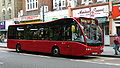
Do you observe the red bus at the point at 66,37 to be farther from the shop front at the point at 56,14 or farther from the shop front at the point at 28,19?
the shop front at the point at 28,19

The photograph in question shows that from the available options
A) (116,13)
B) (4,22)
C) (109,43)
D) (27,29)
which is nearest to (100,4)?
(116,13)

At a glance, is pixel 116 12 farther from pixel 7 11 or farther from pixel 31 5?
pixel 7 11

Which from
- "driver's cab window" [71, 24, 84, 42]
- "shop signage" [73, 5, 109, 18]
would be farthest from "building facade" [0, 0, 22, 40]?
"driver's cab window" [71, 24, 84, 42]

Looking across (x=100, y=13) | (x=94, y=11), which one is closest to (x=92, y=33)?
(x=100, y=13)

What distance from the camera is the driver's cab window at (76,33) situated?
603 inches

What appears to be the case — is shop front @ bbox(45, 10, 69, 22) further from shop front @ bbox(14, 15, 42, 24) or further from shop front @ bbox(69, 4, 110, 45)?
shop front @ bbox(69, 4, 110, 45)

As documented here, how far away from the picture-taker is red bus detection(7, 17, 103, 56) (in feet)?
50.4

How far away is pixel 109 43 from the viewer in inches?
1061

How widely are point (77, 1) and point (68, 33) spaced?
1600 cm

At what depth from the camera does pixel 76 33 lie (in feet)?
51.0

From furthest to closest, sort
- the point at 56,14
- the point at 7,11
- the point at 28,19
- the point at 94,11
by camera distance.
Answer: the point at 7,11, the point at 28,19, the point at 56,14, the point at 94,11

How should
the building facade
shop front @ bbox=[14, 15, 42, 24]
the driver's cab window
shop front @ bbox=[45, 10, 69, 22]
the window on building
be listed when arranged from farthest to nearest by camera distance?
1. the building facade
2. the window on building
3. shop front @ bbox=[14, 15, 42, 24]
4. shop front @ bbox=[45, 10, 69, 22]
5. the driver's cab window

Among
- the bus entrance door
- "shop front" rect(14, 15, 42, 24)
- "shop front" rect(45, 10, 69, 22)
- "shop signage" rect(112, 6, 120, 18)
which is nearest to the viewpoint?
the bus entrance door

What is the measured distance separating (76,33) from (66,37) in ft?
3.47
